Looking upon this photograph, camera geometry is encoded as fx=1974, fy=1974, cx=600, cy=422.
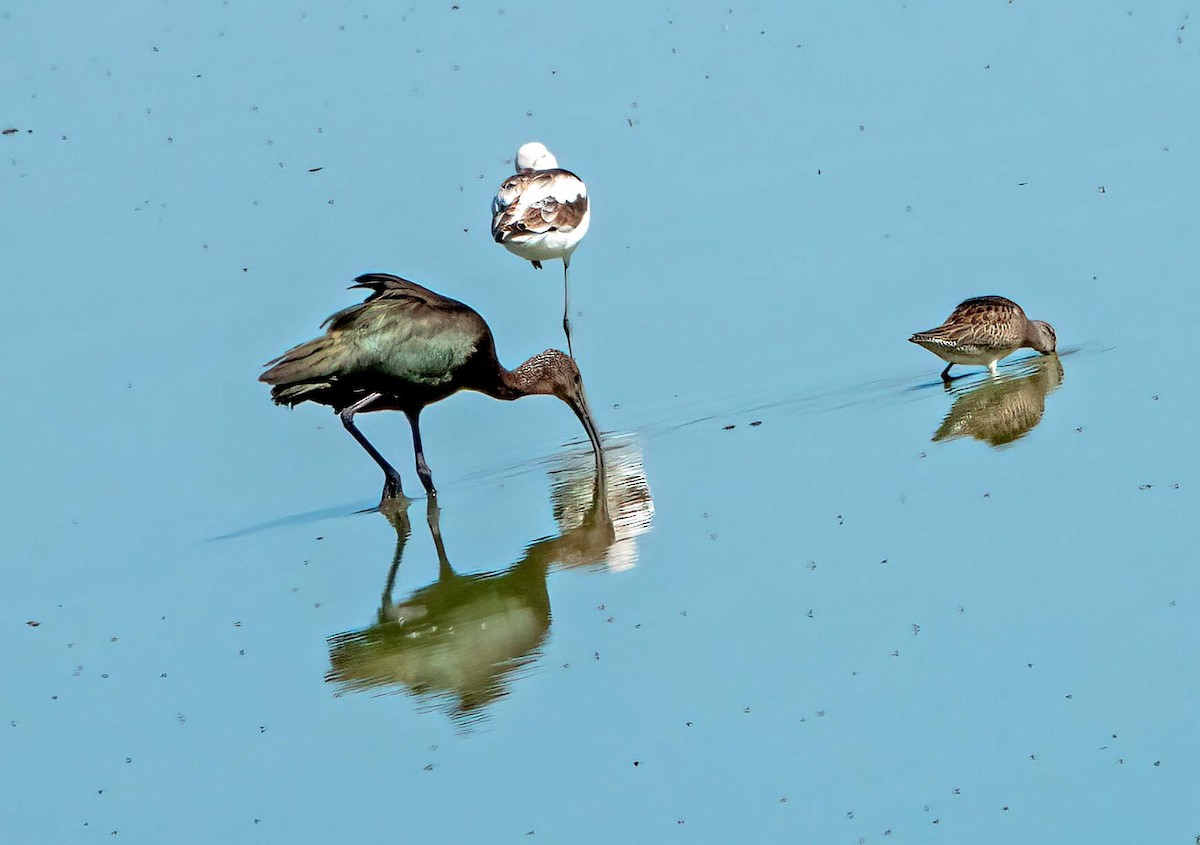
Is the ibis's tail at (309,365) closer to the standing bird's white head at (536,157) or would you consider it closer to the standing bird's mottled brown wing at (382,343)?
the standing bird's mottled brown wing at (382,343)

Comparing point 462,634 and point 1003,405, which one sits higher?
point 1003,405

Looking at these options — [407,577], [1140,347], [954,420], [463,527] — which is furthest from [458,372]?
[1140,347]

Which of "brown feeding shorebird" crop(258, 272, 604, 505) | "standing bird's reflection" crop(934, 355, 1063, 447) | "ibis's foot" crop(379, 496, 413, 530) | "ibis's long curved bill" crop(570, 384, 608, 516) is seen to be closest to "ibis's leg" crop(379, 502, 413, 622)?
"ibis's foot" crop(379, 496, 413, 530)

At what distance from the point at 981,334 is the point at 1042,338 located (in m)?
0.81

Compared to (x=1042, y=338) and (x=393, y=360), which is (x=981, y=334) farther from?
(x=393, y=360)

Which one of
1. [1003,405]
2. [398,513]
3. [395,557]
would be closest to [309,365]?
[398,513]

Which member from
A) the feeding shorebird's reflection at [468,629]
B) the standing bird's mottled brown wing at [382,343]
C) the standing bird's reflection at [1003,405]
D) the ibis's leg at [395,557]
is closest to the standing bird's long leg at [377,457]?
the ibis's leg at [395,557]

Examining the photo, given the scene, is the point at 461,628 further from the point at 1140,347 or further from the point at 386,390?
the point at 1140,347

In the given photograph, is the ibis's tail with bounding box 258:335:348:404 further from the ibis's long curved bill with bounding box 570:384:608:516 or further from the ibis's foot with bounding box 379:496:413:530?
the ibis's long curved bill with bounding box 570:384:608:516

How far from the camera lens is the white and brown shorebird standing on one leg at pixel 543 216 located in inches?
648

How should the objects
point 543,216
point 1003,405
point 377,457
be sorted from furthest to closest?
point 543,216
point 377,457
point 1003,405

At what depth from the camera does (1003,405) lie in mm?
13922

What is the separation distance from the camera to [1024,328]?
15008 millimetres

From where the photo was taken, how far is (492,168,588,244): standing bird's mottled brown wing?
16.4m
